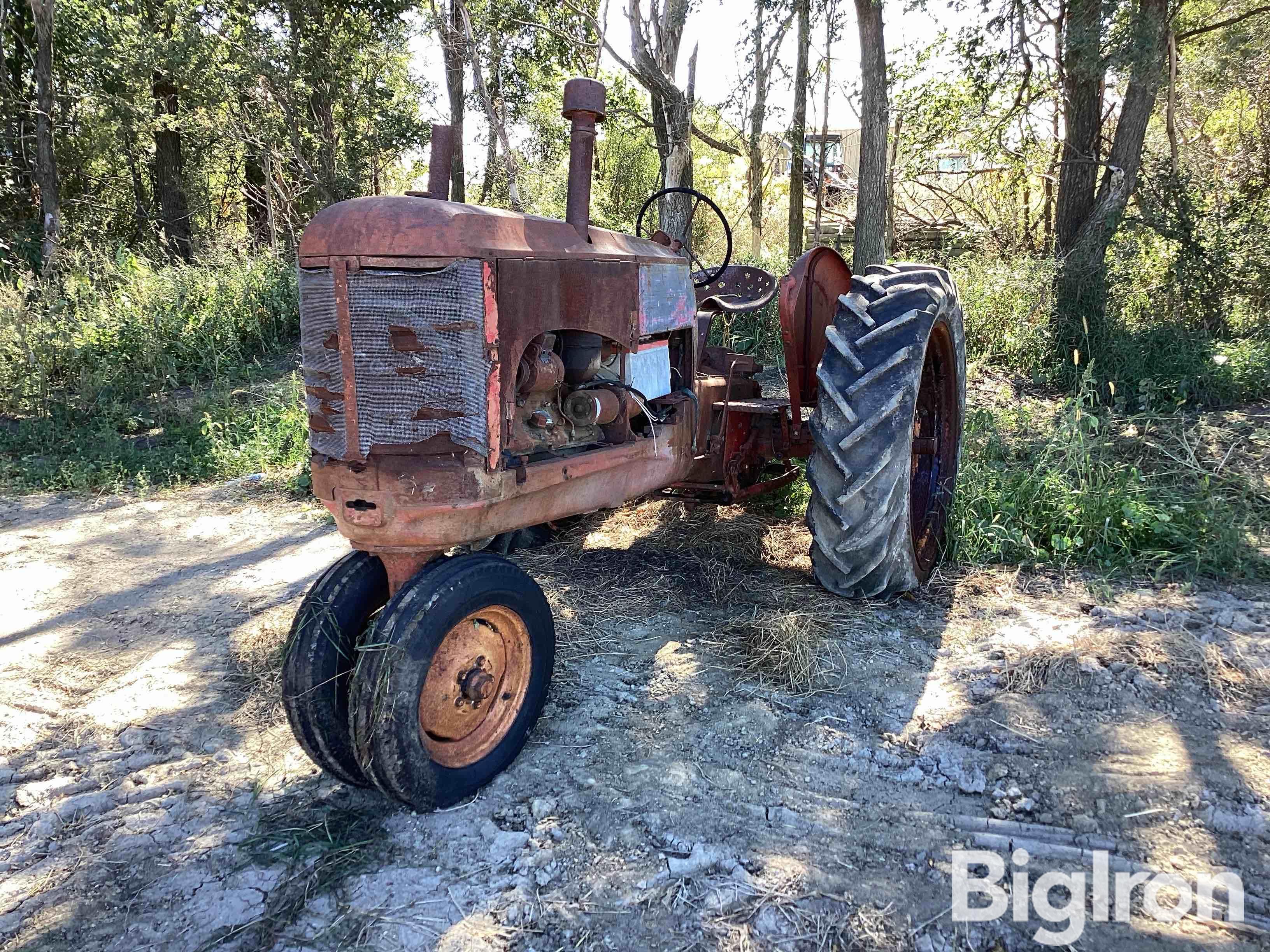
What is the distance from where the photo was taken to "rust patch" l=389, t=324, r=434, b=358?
2.26 m

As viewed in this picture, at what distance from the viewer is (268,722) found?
2.86 m

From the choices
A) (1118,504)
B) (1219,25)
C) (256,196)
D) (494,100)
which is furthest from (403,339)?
(256,196)

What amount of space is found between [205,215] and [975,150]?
13.1 metres

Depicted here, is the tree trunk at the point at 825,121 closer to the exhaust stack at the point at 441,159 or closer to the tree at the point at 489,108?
the tree at the point at 489,108

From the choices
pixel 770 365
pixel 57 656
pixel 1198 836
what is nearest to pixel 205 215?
pixel 770 365

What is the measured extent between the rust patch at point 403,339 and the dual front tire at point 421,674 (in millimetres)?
600

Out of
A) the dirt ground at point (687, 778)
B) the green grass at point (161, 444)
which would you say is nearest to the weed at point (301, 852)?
the dirt ground at point (687, 778)

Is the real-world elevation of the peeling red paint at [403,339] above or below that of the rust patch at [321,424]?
above

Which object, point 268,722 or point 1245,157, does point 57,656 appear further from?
point 1245,157

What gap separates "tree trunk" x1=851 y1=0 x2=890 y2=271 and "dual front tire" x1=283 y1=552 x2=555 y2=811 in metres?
5.79

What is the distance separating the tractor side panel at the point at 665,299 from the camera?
2994mm

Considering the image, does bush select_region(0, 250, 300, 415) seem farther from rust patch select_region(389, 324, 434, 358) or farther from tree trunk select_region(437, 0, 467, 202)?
rust patch select_region(389, 324, 434, 358)

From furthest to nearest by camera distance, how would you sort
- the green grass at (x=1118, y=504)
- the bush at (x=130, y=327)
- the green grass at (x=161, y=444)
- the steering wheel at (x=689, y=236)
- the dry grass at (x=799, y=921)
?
the bush at (x=130, y=327)
the green grass at (x=161, y=444)
the green grass at (x=1118, y=504)
the steering wheel at (x=689, y=236)
the dry grass at (x=799, y=921)

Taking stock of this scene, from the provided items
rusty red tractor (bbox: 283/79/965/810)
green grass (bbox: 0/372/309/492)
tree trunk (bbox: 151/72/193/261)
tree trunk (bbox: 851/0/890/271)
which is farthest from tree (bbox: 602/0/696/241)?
tree trunk (bbox: 151/72/193/261)
